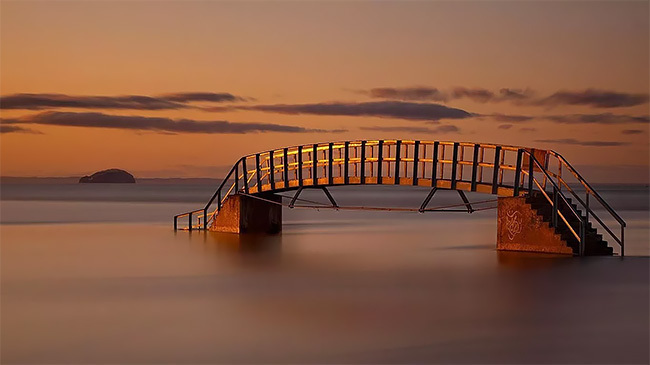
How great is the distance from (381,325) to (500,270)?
762cm

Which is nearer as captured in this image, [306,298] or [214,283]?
[306,298]

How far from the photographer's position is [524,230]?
939 inches

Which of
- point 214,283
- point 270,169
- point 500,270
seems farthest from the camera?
point 270,169

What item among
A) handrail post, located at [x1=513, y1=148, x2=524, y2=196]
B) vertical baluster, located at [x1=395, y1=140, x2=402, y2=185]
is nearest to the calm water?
handrail post, located at [x1=513, y1=148, x2=524, y2=196]

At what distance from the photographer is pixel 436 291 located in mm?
18656

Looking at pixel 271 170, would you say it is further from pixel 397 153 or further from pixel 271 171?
pixel 397 153

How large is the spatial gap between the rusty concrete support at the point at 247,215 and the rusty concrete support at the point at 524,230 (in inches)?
335

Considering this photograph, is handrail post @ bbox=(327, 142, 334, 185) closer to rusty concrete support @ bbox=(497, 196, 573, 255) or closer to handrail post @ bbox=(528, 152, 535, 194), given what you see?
rusty concrete support @ bbox=(497, 196, 573, 255)

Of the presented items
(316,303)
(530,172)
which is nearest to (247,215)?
(530,172)

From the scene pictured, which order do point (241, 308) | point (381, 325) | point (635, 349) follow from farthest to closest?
point (241, 308)
point (381, 325)
point (635, 349)

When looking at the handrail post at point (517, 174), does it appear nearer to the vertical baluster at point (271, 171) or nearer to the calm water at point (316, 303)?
the calm water at point (316, 303)

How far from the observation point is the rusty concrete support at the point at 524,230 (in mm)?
23234

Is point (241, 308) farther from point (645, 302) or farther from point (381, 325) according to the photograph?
point (645, 302)

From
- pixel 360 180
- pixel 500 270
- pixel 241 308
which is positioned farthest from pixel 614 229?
pixel 241 308
